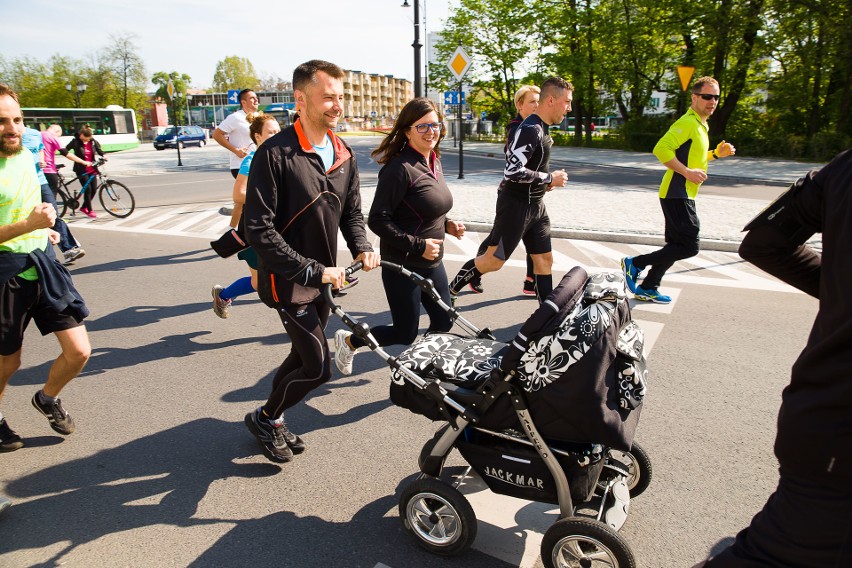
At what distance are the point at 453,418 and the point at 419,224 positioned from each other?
168cm

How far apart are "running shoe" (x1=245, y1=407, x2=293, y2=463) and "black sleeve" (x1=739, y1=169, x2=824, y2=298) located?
257 centimetres

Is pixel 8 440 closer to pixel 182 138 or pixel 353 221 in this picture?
pixel 353 221

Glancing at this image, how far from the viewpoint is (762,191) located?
15500 mm

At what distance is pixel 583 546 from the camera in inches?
95.5

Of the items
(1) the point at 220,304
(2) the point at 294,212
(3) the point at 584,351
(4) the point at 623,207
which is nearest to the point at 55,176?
(1) the point at 220,304

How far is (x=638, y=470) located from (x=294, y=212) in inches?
81.8

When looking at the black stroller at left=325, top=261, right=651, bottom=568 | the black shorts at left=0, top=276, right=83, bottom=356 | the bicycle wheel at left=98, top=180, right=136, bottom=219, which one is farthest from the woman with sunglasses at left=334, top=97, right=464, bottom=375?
the bicycle wheel at left=98, top=180, right=136, bottom=219

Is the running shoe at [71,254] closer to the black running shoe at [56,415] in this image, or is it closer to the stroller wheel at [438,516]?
the black running shoe at [56,415]

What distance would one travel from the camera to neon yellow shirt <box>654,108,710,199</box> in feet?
19.6

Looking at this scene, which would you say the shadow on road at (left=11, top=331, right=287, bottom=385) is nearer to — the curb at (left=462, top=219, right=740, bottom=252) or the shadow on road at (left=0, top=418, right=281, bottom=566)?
the shadow on road at (left=0, top=418, right=281, bottom=566)

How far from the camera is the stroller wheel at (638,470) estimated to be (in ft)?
9.31

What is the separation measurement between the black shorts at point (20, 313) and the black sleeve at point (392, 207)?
6.13 ft

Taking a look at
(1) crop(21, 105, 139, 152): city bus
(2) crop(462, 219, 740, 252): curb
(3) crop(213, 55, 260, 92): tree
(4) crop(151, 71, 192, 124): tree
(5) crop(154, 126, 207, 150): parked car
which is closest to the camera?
(2) crop(462, 219, 740, 252): curb

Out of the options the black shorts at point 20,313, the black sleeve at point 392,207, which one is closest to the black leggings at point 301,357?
the black sleeve at point 392,207
